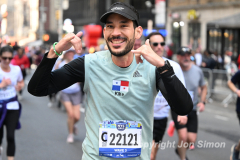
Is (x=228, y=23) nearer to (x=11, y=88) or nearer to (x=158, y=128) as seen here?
(x=158, y=128)

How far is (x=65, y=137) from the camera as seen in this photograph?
8.59 metres

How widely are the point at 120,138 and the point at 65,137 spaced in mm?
5763

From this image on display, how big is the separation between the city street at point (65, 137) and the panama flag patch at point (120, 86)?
166 inches

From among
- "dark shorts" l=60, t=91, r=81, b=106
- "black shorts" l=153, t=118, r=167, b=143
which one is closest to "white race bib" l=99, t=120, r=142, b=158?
"black shorts" l=153, t=118, r=167, b=143

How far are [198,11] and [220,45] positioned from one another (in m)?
4.00

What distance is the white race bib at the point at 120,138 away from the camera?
2.92m

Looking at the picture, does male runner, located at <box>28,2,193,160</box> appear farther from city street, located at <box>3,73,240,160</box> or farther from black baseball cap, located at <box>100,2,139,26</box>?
city street, located at <box>3,73,240,160</box>

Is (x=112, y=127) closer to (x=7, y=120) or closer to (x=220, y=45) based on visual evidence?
(x=7, y=120)

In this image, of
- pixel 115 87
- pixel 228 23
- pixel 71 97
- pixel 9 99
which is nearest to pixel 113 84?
pixel 115 87

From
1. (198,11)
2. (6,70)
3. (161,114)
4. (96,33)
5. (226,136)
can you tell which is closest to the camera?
(161,114)

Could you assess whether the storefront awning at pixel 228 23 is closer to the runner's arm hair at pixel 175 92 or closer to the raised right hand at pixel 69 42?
the runner's arm hair at pixel 175 92

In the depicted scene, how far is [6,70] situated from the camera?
242 inches

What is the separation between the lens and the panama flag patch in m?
2.87

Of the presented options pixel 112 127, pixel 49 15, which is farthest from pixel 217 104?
pixel 49 15
